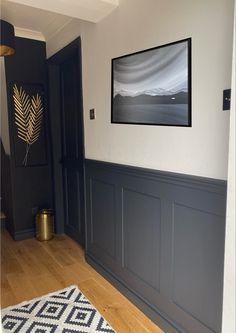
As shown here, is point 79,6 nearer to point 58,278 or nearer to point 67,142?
point 67,142

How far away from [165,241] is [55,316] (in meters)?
0.94

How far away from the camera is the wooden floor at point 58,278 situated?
189cm

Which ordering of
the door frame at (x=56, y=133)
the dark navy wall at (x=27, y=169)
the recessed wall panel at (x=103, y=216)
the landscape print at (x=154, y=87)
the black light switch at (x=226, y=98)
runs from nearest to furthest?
1. the black light switch at (x=226, y=98)
2. the landscape print at (x=154, y=87)
3. the recessed wall panel at (x=103, y=216)
4. the dark navy wall at (x=27, y=169)
5. the door frame at (x=56, y=133)

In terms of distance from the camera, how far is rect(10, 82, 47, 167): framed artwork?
10.3ft

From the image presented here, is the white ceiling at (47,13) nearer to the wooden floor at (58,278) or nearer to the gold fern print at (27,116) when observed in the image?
the gold fern print at (27,116)

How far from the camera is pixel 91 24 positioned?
2.33m

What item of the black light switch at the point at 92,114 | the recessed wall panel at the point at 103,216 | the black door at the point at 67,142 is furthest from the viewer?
the black door at the point at 67,142

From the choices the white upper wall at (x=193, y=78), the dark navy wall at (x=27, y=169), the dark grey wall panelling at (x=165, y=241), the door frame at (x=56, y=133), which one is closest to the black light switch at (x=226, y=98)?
the white upper wall at (x=193, y=78)

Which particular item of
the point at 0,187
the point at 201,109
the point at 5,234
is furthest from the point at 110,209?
the point at 0,187

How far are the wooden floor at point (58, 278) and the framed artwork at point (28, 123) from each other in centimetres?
100

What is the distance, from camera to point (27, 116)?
10.5 feet

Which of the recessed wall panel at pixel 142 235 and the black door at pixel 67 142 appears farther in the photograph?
the black door at pixel 67 142

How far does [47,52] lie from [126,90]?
Answer: 1.75 metres

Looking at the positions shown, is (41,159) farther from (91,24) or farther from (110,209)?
(91,24)
